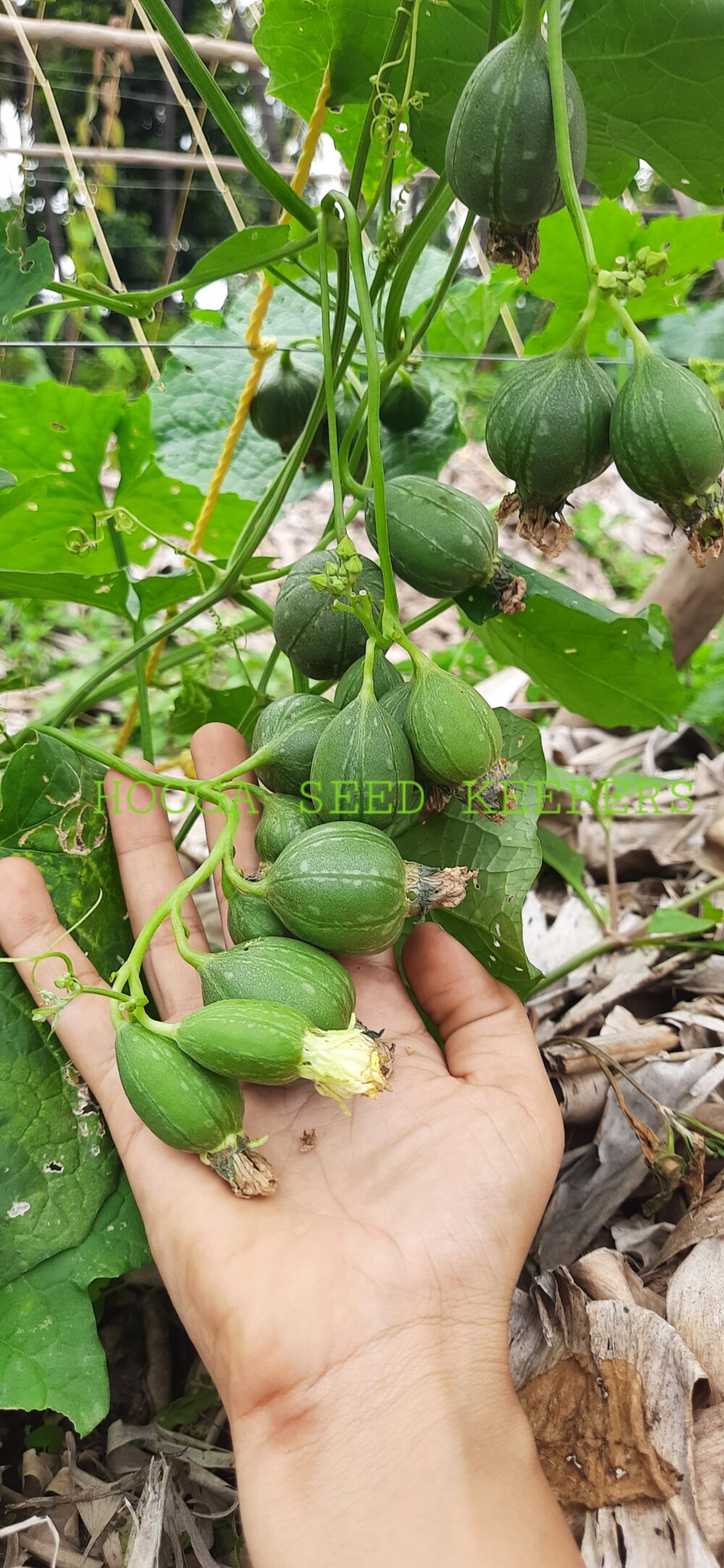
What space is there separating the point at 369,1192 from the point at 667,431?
118 centimetres

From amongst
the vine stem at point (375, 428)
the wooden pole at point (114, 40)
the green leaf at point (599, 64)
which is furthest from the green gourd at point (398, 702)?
the wooden pole at point (114, 40)

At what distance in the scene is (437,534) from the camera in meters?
1.72

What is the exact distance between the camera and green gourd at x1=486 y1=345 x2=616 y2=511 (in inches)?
58.4

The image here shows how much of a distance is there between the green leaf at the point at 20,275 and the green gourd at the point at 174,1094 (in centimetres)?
149

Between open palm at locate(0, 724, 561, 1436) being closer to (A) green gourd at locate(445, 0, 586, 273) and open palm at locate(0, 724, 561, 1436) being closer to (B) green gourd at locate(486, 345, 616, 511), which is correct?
(B) green gourd at locate(486, 345, 616, 511)

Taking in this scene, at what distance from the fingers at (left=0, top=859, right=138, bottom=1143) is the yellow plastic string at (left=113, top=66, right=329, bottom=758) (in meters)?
0.48

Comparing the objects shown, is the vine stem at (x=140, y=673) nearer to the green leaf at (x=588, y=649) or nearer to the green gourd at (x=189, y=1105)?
the green leaf at (x=588, y=649)

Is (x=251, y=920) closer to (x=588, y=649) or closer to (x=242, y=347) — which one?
(x=588, y=649)

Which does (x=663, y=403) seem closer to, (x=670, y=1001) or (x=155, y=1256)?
(x=155, y=1256)

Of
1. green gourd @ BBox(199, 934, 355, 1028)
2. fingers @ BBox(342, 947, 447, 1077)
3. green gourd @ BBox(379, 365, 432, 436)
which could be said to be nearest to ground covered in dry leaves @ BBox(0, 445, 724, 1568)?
fingers @ BBox(342, 947, 447, 1077)

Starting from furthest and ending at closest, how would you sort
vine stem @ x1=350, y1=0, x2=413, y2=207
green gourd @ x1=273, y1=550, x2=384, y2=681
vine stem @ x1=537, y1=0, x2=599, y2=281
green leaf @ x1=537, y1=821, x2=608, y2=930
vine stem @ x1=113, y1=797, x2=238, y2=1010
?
1. green leaf @ x1=537, y1=821, x2=608, y2=930
2. green gourd @ x1=273, y1=550, x2=384, y2=681
3. vine stem @ x1=350, y1=0, x2=413, y2=207
4. vine stem @ x1=113, y1=797, x2=238, y2=1010
5. vine stem @ x1=537, y1=0, x2=599, y2=281

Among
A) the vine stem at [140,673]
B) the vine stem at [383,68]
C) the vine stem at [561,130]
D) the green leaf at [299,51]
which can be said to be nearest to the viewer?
the vine stem at [561,130]

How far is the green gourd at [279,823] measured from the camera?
169cm

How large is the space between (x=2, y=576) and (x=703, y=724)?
238cm
